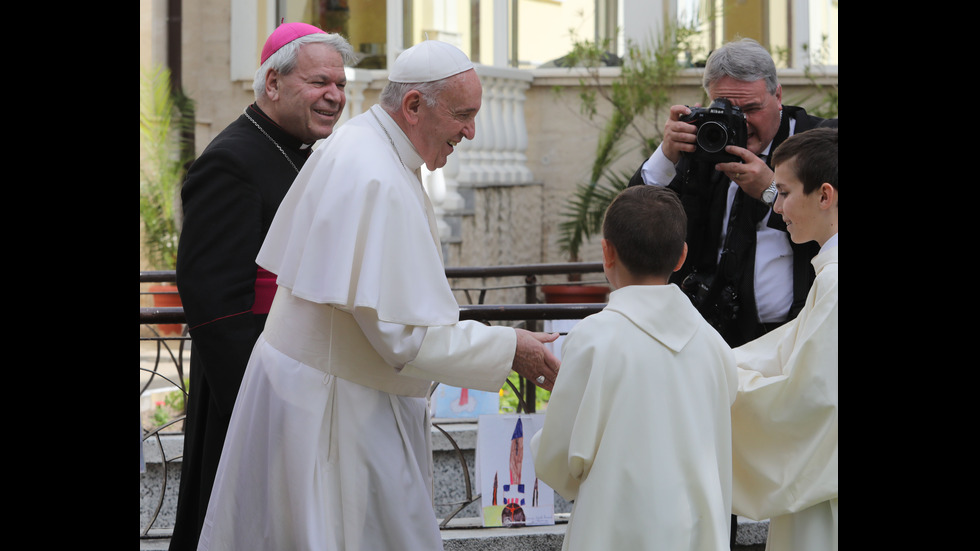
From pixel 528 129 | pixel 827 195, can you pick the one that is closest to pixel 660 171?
pixel 827 195

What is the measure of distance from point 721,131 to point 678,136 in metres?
0.18

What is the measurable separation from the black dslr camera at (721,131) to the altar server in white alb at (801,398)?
1.61 ft

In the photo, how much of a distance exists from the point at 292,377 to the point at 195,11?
24.1ft

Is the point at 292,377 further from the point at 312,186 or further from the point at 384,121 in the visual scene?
the point at 384,121

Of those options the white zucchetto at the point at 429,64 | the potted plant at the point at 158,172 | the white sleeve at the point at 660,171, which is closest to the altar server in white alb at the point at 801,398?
the white sleeve at the point at 660,171

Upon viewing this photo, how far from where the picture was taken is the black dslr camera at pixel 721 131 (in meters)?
3.22

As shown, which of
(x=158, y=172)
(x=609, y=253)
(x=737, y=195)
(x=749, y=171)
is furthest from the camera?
(x=158, y=172)

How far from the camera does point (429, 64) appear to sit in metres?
2.74

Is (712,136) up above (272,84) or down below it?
below

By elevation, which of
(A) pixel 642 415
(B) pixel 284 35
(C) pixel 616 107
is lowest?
(A) pixel 642 415

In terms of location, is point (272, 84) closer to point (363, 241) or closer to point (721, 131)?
point (363, 241)

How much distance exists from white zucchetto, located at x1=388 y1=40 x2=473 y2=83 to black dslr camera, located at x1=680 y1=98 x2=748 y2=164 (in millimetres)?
848

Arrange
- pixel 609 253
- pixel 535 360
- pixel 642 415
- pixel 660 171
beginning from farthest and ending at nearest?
1. pixel 660 171
2. pixel 535 360
3. pixel 609 253
4. pixel 642 415

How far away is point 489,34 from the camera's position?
9.23m
